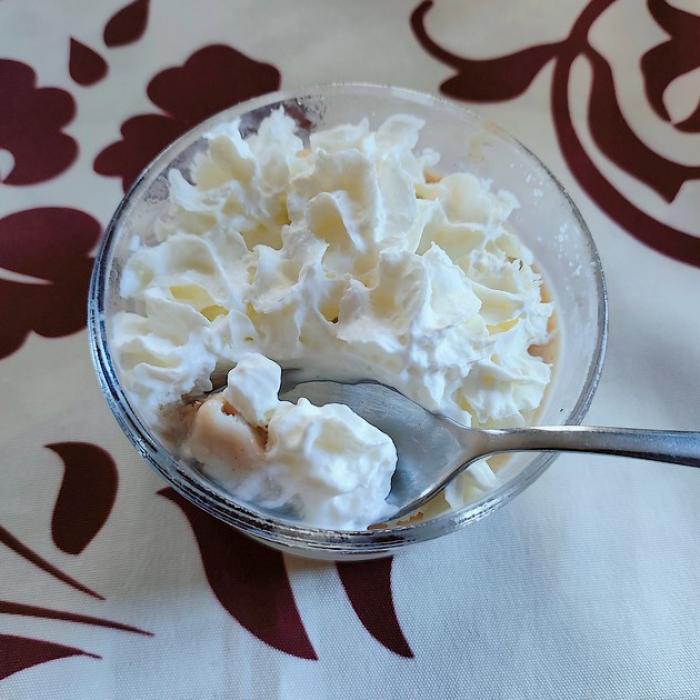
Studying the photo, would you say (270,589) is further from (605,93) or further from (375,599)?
(605,93)

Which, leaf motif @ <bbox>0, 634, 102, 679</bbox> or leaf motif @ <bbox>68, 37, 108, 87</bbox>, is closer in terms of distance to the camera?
leaf motif @ <bbox>0, 634, 102, 679</bbox>

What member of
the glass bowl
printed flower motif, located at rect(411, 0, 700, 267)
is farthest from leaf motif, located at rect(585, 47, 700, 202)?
the glass bowl

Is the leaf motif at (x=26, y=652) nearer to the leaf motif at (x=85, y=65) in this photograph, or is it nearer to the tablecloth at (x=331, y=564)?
the tablecloth at (x=331, y=564)

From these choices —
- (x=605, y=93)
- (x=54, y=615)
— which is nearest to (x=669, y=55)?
(x=605, y=93)

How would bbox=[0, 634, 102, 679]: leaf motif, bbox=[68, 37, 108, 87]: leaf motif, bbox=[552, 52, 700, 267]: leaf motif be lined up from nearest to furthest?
bbox=[0, 634, 102, 679]: leaf motif < bbox=[552, 52, 700, 267]: leaf motif < bbox=[68, 37, 108, 87]: leaf motif

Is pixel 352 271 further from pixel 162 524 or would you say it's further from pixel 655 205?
pixel 655 205

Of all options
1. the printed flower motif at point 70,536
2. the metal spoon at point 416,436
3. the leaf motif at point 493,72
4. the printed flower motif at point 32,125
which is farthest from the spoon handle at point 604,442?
the printed flower motif at point 32,125

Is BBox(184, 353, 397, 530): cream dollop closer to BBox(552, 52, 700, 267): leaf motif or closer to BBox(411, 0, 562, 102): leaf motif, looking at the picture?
Result: BBox(552, 52, 700, 267): leaf motif
